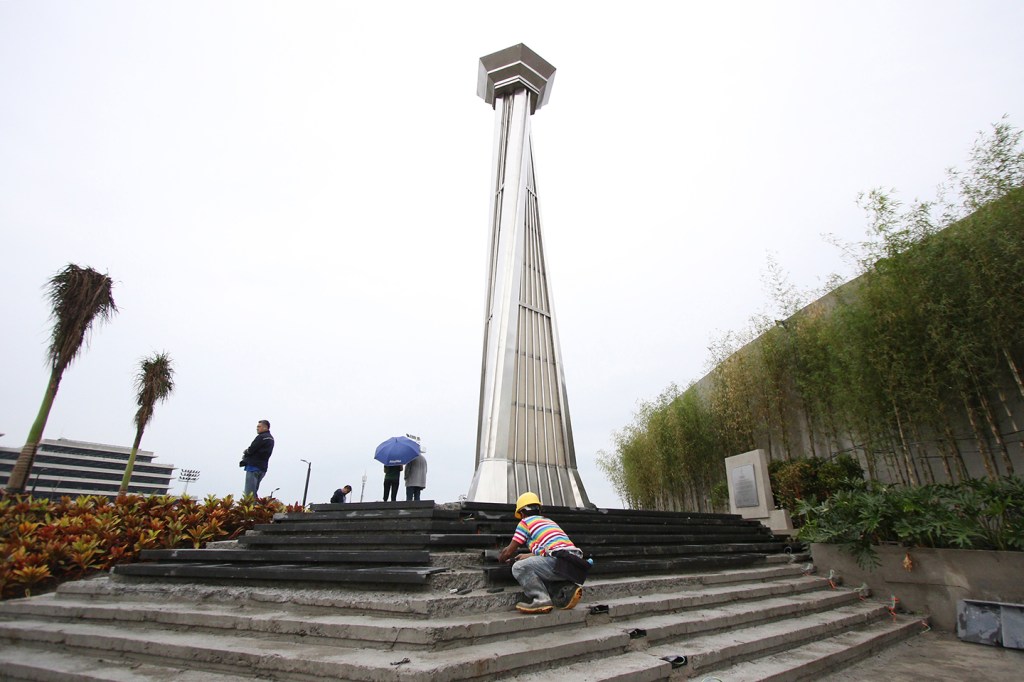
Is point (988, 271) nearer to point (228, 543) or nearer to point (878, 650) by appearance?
point (878, 650)

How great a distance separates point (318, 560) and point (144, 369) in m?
12.0

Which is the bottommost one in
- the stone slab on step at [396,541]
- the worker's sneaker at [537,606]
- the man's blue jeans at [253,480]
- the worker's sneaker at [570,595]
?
the worker's sneaker at [537,606]

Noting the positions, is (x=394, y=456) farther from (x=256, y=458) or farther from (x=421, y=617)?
(x=421, y=617)

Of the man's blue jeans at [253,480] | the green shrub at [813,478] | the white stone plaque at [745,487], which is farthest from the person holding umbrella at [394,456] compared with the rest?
the green shrub at [813,478]

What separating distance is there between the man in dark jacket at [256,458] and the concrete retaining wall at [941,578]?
23.3 feet

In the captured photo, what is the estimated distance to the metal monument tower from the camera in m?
9.35

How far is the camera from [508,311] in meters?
10.4

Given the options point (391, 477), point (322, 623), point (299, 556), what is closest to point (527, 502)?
point (322, 623)

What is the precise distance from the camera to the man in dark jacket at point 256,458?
685 centimetres

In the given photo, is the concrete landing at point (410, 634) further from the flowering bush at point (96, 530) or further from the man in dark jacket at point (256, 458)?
the man in dark jacket at point (256, 458)

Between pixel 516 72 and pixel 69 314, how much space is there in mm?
11091

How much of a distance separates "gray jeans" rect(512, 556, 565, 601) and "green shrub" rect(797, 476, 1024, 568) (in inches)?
144

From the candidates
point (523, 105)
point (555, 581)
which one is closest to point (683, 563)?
point (555, 581)

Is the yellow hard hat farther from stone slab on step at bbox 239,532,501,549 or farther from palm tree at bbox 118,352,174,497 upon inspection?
palm tree at bbox 118,352,174,497
